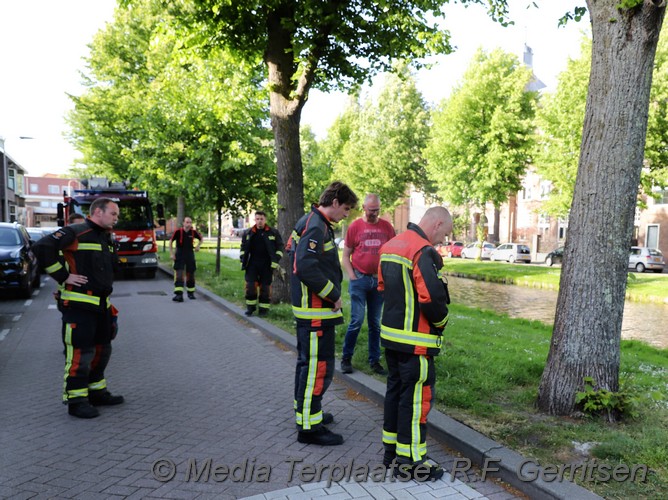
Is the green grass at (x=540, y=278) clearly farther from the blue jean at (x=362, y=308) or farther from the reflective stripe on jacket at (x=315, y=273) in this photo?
the reflective stripe on jacket at (x=315, y=273)

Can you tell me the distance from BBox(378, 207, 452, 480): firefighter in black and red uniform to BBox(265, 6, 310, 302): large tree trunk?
6.42m

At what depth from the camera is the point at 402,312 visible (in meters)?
3.51

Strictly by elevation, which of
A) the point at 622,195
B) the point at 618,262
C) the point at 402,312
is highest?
the point at 622,195

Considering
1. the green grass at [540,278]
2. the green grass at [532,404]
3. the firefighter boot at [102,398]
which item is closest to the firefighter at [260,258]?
the green grass at [532,404]

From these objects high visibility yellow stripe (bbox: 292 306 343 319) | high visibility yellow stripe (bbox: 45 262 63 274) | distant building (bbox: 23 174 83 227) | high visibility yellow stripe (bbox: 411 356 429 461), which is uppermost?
distant building (bbox: 23 174 83 227)

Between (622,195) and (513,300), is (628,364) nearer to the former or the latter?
(622,195)

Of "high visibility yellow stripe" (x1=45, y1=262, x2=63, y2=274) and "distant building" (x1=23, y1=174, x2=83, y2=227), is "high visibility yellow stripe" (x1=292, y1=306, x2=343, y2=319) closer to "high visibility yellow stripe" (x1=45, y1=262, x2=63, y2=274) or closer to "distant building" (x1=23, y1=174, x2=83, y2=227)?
"high visibility yellow stripe" (x1=45, y1=262, x2=63, y2=274)

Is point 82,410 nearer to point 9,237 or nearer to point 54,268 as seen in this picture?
point 54,268

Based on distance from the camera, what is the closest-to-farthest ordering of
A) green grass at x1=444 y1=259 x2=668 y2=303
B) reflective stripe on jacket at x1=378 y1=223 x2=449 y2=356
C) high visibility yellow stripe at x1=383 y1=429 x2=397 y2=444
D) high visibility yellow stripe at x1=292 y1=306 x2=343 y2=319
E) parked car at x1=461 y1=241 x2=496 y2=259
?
reflective stripe on jacket at x1=378 y1=223 x2=449 y2=356, high visibility yellow stripe at x1=383 y1=429 x2=397 y2=444, high visibility yellow stripe at x1=292 y1=306 x2=343 y2=319, green grass at x1=444 y1=259 x2=668 y2=303, parked car at x1=461 y1=241 x2=496 y2=259

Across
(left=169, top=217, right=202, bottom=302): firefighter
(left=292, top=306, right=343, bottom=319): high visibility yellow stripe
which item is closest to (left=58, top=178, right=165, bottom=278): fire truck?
(left=169, top=217, right=202, bottom=302): firefighter

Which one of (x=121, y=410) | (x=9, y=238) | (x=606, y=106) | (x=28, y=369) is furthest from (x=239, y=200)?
(x=606, y=106)

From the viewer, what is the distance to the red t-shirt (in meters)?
5.81

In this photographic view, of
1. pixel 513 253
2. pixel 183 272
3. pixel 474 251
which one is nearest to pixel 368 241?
pixel 183 272

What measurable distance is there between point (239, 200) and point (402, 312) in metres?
14.4
